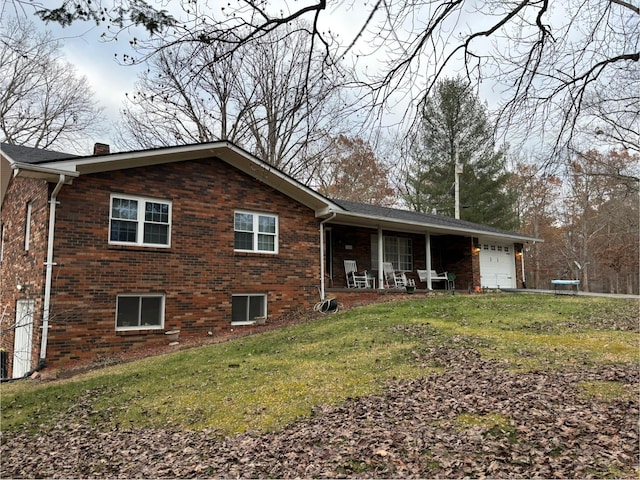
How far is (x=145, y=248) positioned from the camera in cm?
1148

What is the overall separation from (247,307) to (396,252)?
793 centimetres

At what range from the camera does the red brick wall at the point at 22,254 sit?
10.2 meters

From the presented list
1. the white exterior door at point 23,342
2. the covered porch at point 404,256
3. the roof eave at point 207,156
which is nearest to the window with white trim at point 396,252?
the covered porch at point 404,256

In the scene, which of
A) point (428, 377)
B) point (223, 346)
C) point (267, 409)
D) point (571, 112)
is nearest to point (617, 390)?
point (428, 377)

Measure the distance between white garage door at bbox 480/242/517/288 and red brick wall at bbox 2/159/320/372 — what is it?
10100mm

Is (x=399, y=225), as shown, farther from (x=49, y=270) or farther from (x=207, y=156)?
(x=49, y=270)

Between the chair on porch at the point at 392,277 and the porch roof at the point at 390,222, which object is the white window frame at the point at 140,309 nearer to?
the porch roof at the point at 390,222

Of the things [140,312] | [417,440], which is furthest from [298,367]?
[140,312]

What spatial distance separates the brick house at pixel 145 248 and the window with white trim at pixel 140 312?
3 centimetres

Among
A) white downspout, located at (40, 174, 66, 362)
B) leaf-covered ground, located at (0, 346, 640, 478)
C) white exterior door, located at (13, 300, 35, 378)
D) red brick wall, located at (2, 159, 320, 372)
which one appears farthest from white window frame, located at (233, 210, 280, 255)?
leaf-covered ground, located at (0, 346, 640, 478)

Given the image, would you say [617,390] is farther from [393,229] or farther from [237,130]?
[237,130]

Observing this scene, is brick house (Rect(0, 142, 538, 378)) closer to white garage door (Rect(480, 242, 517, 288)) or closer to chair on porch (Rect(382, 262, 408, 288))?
chair on porch (Rect(382, 262, 408, 288))

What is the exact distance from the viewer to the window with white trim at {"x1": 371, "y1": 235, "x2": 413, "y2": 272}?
18031 millimetres

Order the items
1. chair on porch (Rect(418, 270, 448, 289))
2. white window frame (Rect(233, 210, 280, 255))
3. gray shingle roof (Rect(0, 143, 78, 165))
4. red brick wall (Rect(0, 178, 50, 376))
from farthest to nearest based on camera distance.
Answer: chair on porch (Rect(418, 270, 448, 289)) < white window frame (Rect(233, 210, 280, 255)) < red brick wall (Rect(0, 178, 50, 376)) < gray shingle roof (Rect(0, 143, 78, 165))
